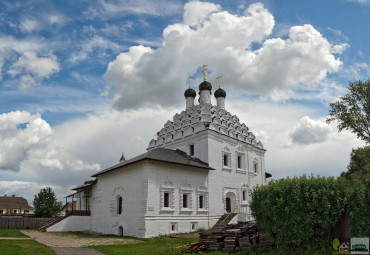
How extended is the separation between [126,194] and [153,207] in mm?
2613

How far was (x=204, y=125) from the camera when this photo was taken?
1026 inches

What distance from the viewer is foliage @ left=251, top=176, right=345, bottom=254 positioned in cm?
1024

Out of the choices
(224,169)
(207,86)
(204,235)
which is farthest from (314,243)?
(207,86)

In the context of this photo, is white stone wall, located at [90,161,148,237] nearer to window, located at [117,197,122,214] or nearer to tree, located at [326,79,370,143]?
window, located at [117,197,122,214]

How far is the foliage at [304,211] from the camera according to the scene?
1024cm

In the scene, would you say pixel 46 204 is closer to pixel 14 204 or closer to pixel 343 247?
pixel 343 247

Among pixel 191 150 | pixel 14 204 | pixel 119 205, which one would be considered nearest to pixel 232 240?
pixel 119 205

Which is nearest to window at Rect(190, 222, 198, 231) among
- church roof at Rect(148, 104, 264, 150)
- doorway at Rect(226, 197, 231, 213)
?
doorway at Rect(226, 197, 231, 213)

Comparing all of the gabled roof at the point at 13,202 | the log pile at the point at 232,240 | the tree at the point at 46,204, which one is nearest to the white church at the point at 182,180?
the tree at the point at 46,204

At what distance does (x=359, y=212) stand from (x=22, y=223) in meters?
26.0

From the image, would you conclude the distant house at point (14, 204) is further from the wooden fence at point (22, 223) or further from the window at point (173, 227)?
the window at point (173, 227)

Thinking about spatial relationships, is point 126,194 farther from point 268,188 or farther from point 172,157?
point 268,188

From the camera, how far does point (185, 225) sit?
850 inches

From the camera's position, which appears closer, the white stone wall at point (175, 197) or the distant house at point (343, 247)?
the distant house at point (343, 247)
